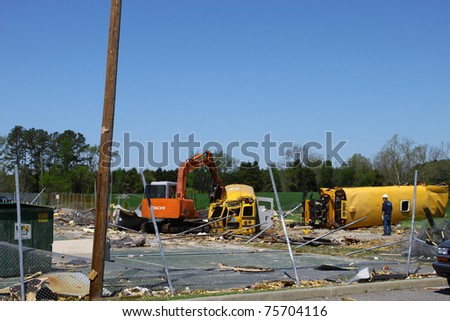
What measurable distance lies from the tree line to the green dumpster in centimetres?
5994

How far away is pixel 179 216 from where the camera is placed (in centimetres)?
3269

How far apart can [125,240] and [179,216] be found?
6.94 m

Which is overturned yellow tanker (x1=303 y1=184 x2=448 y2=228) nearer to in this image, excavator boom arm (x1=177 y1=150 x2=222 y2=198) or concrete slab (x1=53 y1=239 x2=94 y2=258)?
excavator boom arm (x1=177 y1=150 x2=222 y2=198)

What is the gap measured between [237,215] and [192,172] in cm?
4571

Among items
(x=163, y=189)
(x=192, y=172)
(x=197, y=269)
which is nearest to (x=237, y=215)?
(x=163, y=189)

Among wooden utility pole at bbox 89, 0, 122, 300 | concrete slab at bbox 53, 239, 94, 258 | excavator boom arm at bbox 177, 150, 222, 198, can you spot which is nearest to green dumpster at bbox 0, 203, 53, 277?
wooden utility pole at bbox 89, 0, 122, 300

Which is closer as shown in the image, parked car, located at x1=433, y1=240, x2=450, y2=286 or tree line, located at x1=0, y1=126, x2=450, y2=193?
parked car, located at x1=433, y1=240, x2=450, y2=286

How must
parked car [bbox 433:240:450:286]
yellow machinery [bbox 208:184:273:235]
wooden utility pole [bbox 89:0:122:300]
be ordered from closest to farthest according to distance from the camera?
wooden utility pole [bbox 89:0:122:300]
parked car [bbox 433:240:450:286]
yellow machinery [bbox 208:184:273:235]

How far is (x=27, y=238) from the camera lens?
15.0 meters

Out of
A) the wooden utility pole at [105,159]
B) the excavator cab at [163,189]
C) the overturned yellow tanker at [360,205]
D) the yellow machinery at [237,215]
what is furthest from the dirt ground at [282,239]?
the wooden utility pole at [105,159]

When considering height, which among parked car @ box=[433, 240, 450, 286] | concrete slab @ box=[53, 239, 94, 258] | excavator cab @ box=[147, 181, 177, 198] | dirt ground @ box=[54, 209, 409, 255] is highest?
excavator cab @ box=[147, 181, 177, 198]

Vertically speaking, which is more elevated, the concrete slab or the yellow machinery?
the yellow machinery

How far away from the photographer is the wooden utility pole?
35.6 feet
